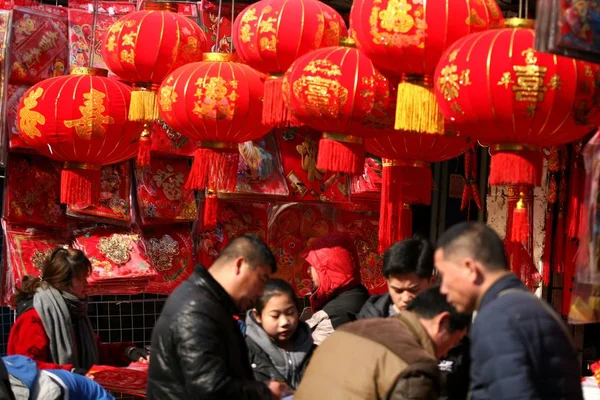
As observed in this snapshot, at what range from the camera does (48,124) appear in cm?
722

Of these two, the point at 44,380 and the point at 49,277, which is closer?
the point at 44,380

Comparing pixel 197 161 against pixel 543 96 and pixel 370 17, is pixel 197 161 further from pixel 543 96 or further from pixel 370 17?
pixel 543 96

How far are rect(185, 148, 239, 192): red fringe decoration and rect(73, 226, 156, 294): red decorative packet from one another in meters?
1.35

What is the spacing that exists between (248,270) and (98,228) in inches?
158

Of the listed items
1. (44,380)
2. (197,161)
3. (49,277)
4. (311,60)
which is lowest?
(44,380)

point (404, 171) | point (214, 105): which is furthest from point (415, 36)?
point (214, 105)

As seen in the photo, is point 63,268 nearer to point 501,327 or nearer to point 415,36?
point 415,36

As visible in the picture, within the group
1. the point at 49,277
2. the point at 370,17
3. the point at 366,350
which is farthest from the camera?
the point at 49,277

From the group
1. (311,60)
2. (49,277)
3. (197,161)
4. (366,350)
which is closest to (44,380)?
(49,277)

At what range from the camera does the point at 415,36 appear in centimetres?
553

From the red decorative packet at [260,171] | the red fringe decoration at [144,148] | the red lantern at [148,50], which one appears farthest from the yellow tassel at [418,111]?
the red decorative packet at [260,171]

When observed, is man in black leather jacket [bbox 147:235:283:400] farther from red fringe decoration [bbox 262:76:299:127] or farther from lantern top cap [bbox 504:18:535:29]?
red fringe decoration [bbox 262:76:299:127]

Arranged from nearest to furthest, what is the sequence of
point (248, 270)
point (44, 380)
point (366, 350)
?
1. point (366, 350)
2. point (248, 270)
3. point (44, 380)

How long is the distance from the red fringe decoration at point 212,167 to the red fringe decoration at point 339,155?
100 cm
